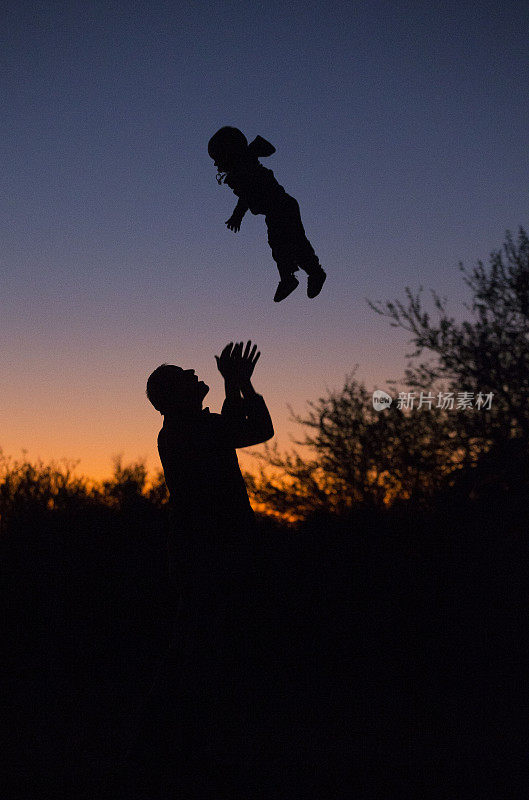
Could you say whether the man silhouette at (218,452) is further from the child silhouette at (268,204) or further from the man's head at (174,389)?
the child silhouette at (268,204)

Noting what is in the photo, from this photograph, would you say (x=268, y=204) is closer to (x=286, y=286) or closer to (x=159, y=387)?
(x=286, y=286)

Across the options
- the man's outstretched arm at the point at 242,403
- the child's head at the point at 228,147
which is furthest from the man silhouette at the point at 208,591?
the child's head at the point at 228,147

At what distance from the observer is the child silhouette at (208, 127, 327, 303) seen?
9.68 ft

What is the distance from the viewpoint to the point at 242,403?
2.95 meters

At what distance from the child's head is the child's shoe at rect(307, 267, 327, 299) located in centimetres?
70

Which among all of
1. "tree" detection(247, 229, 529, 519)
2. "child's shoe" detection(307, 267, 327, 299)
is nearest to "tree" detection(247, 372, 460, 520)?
"tree" detection(247, 229, 529, 519)

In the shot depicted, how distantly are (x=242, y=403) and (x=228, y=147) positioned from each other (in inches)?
43.5

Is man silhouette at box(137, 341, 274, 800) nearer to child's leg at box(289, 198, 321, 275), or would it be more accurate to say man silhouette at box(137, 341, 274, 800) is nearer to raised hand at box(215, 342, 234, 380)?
raised hand at box(215, 342, 234, 380)

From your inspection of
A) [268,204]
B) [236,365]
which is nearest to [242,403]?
[236,365]

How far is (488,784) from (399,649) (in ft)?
22.5

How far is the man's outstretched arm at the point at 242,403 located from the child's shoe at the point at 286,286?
54 centimetres

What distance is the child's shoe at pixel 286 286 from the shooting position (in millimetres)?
3385

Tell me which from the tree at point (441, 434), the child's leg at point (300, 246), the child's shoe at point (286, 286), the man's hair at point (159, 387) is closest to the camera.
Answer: the child's leg at point (300, 246)

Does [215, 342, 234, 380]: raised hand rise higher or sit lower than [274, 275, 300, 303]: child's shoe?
lower
